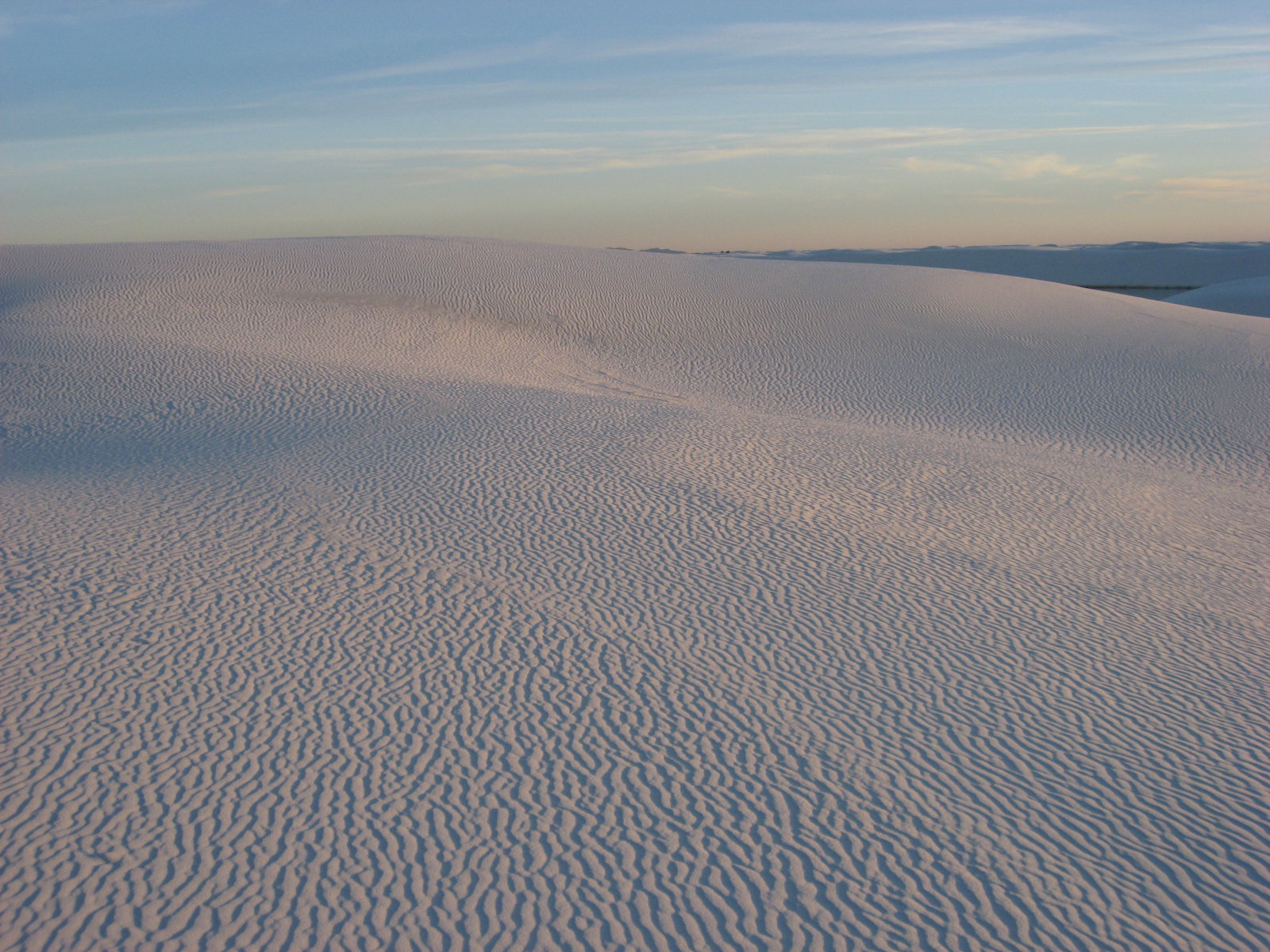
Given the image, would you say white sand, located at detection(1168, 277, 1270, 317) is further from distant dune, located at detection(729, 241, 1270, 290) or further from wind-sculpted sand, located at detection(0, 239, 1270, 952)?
wind-sculpted sand, located at detection(0, 239, 1270, 952)

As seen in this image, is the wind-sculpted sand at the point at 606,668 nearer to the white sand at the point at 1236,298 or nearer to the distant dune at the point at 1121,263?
the white sand at the point at 1236,298

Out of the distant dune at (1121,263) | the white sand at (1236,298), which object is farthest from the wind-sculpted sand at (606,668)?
the distant dune at (1121,263)

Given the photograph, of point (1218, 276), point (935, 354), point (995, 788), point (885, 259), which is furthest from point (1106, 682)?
point (885, 259)

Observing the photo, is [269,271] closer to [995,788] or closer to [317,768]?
[317,768]

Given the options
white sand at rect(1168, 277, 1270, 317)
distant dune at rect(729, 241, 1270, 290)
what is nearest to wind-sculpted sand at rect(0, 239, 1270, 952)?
white sand at rect(1168, 277, 1270, 317)

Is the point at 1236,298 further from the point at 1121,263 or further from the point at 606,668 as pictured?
the point at 606,668

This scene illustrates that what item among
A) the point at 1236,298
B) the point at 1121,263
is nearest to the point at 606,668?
the point at 1236,298
